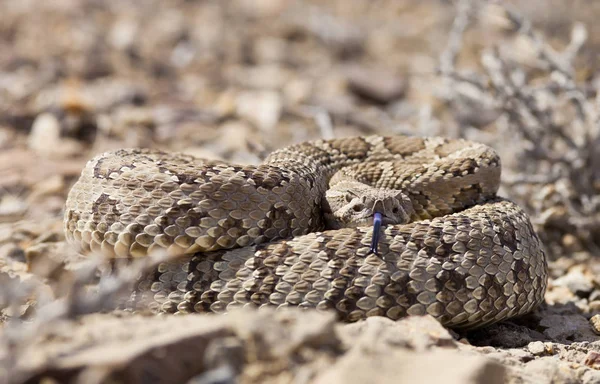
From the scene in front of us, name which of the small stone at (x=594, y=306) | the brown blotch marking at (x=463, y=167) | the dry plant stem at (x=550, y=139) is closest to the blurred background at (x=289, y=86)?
the dry plant stem at (x=550, y=139)

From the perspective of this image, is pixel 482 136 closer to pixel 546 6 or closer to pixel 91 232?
pixel 91 232

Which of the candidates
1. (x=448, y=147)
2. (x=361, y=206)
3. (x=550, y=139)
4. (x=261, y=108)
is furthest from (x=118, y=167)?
(x=261, y=108)

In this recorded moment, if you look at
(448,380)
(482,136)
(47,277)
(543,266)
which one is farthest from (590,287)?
(47,277)

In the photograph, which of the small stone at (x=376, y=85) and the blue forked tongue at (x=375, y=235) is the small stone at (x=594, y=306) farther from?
the small stone at (x=376, y=85)

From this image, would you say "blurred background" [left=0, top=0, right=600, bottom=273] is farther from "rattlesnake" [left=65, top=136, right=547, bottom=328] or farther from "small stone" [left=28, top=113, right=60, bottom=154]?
"rattlesnake" [left=65, top=136, right=547, bottom=328]

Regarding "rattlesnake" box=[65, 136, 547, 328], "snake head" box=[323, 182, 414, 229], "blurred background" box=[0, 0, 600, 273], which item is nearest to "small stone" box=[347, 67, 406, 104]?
"blurred background" box=[0, 0, 600, 273]
